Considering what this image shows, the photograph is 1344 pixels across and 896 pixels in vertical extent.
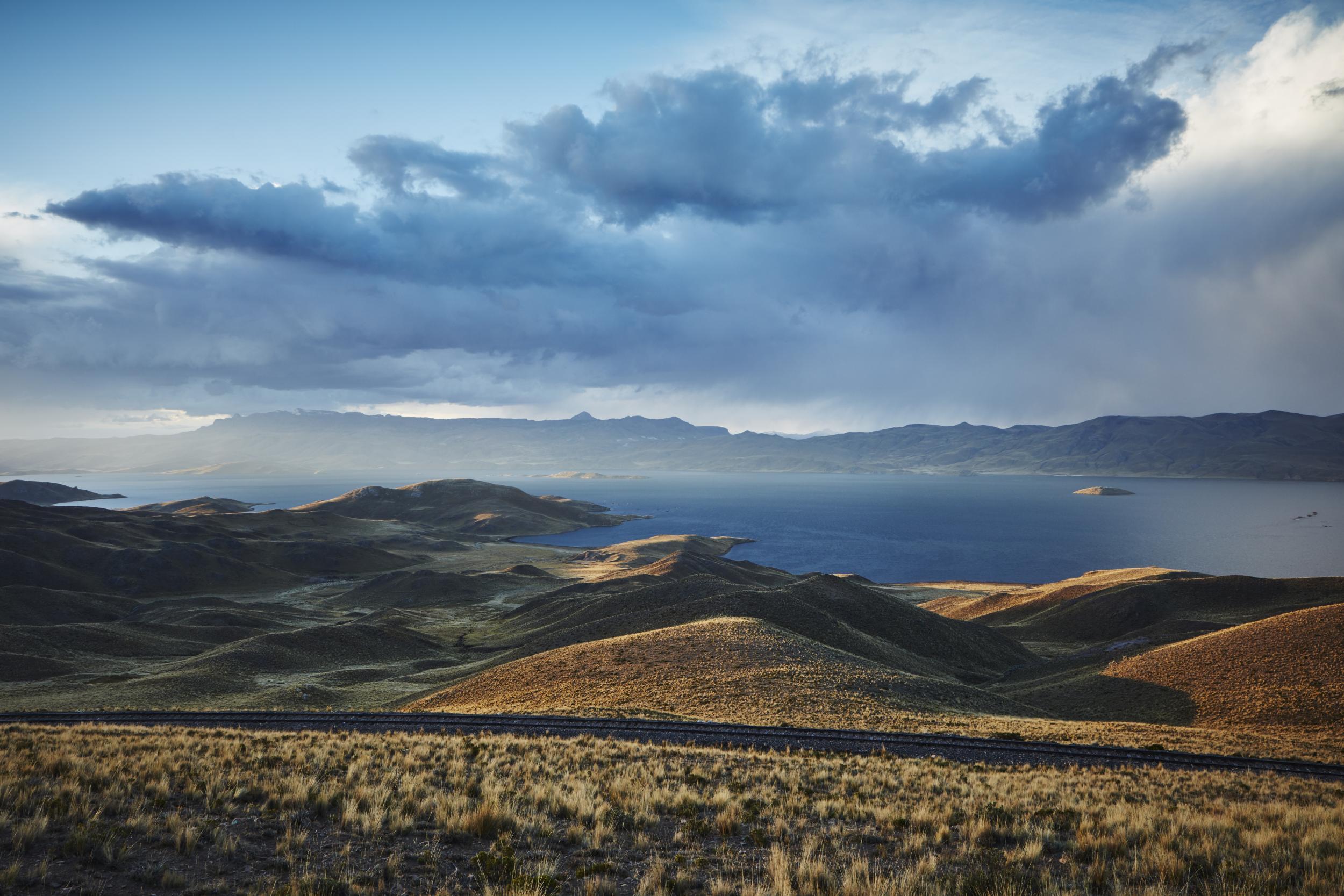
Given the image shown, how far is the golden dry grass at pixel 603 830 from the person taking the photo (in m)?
8.46

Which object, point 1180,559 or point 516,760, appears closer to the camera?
point 516,760

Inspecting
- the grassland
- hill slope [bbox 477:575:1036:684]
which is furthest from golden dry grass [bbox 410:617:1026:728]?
hill slope [bbox 477:575:1036:684]

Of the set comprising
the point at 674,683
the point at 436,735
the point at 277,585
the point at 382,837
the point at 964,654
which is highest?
the point at 382,837

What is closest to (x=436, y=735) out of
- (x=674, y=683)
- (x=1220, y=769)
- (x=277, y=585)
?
(x=674, y=683)

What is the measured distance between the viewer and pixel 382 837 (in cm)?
1014

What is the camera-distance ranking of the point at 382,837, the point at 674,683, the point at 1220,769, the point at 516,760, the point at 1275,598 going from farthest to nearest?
1. the point at 1275,598
2. the point at 674,683
3. the point at 1220,769
4. the point at 516,760
5. the point at 382,837

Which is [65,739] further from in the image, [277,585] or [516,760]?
[277,585]

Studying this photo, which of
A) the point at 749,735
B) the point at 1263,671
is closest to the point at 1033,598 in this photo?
the point at 1263,671

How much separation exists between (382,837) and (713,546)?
164040mm

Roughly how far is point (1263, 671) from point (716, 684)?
3648cm

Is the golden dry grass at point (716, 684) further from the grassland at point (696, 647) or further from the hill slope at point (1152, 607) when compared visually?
the hill slope at point (1152, 607)

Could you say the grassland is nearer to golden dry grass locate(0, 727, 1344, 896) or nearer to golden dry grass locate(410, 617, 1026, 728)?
golden dry grass locate(410, 617, 1026, 728)

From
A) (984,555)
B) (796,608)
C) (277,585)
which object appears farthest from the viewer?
(984,555)

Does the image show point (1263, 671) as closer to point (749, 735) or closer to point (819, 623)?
point (819, 623)
